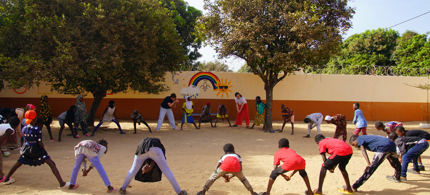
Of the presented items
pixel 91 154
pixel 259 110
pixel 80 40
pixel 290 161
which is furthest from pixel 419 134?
pixel 80 40

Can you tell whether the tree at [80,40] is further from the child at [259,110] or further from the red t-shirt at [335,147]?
the red t-shirt at [335,147]

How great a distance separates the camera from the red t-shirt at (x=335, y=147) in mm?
4220

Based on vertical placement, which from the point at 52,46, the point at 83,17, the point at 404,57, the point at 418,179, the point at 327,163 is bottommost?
the point at 418,179

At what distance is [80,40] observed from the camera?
8.12 metres

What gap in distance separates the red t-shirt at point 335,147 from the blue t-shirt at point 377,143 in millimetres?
727

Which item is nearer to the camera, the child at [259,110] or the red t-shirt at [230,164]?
the red t-shirt at [230,164]

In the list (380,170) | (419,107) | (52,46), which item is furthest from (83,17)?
(419,107)

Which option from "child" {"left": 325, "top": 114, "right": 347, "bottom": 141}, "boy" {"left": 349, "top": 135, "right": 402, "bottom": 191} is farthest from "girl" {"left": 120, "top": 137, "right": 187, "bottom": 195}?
"child" {"left": 325, "top": 114, "right": 347, "bottom": 141}

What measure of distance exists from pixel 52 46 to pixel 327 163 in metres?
8.43

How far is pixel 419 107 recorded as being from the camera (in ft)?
48.1

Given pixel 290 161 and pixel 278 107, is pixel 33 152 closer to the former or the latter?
pixel 290 161

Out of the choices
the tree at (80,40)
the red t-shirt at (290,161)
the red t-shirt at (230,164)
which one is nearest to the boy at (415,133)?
the red t-shirt at (290,161)

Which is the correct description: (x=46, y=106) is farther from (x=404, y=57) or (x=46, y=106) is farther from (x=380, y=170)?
(x=404, y=57)

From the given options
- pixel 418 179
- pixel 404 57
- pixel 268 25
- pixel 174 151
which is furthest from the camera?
pixel 404 57
